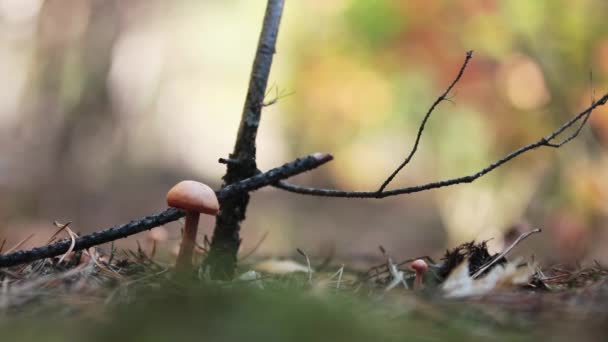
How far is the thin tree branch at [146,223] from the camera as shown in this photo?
1106 mm

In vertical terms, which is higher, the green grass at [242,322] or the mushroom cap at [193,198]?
the mushroom cap at [193,198]

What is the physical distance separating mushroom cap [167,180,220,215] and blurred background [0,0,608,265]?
0.74 m

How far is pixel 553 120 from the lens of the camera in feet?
16.3

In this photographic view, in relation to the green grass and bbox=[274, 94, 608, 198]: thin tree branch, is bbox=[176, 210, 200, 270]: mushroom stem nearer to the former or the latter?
bbox=[274, 94, 608, 198]: thin tree branch

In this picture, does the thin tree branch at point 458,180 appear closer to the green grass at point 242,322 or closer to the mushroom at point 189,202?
the mushroom at point 189,202

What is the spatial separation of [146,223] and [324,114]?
23.7ft

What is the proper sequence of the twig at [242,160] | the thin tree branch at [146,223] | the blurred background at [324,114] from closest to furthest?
the thin tree branch at [146,223] → the twig at [242,160] → the blurred background at [324,114]

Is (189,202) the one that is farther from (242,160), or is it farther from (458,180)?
(458,180)

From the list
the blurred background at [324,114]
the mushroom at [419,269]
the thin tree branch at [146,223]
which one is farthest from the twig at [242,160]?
the blurred background at [324,114]

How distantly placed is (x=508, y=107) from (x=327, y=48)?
8.48ft

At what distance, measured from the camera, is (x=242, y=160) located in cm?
132

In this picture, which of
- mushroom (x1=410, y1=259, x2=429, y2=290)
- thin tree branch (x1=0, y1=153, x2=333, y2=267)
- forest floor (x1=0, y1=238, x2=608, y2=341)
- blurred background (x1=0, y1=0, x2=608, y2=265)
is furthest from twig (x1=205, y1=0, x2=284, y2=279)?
blurred background (x1=0, y1=0, x2=608, y2=265)

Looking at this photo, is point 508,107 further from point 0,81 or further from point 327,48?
point 0,81

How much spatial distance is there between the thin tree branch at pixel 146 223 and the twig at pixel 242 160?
0.09 m
